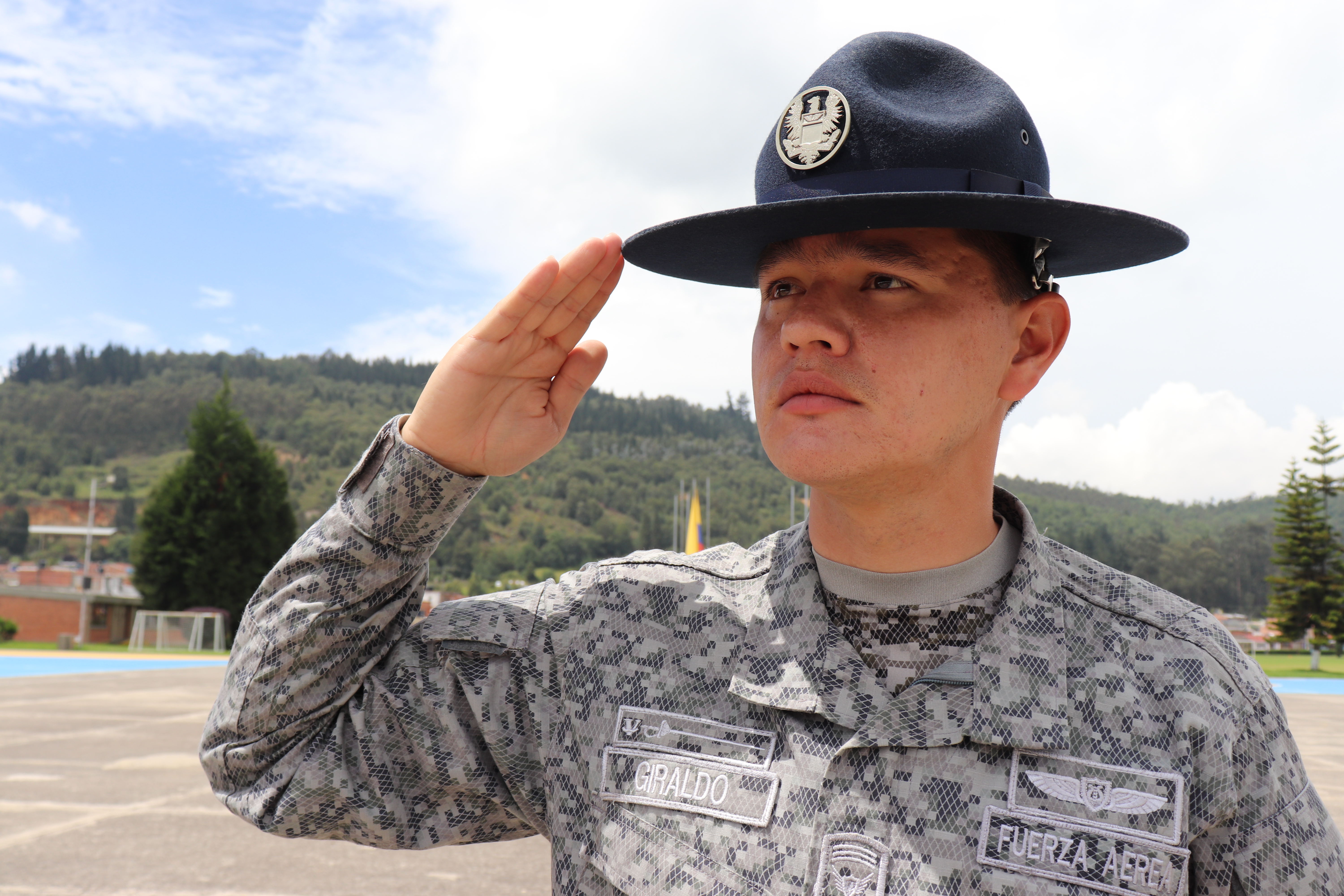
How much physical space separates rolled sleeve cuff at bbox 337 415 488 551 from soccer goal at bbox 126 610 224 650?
1296 inches

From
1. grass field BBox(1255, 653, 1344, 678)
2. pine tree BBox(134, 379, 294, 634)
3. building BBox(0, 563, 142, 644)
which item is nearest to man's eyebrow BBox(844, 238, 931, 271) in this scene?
grass field BBox(1255, 653, 1344, 678)

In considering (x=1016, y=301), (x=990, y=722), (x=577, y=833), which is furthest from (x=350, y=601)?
(x=1016, y=301)

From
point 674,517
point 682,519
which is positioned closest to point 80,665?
point 682,519

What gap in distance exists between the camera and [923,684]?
1477 millimetres

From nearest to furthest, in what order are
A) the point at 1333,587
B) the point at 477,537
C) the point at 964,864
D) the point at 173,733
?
the point at 964,864 → the point at 173,733 → the point at 1333,587 → the point at 477,537

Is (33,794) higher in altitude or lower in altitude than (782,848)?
lower

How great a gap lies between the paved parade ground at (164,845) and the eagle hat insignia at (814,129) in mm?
3925

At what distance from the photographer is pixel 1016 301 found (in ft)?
5.37

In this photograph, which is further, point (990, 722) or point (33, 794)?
point (33, 794)

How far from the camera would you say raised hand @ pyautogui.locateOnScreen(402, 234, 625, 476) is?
155 cm

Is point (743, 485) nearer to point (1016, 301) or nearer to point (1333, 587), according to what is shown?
point (1333, 587)

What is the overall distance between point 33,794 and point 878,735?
7.30m

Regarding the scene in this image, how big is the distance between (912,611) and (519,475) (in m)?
65.1

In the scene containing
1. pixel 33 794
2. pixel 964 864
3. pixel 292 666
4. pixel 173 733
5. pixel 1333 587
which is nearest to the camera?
pixel 964 864
